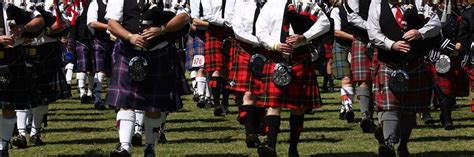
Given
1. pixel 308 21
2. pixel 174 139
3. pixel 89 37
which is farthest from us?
pixel 89 37

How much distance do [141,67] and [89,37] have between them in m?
7.04

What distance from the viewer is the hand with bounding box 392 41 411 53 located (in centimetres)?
891

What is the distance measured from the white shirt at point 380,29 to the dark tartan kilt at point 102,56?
601 cm

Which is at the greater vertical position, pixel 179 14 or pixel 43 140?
pixel 179 14

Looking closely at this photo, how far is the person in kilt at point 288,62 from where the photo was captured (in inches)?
368

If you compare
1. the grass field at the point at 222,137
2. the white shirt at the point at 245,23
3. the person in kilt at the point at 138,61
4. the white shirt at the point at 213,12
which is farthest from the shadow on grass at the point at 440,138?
the person in kilt at the point at 138,61

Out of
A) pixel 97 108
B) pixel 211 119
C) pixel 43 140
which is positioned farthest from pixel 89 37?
pixel 43 140

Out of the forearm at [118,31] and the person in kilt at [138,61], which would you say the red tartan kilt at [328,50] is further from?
the forearm at [118,31]

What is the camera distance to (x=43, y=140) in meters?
11.5

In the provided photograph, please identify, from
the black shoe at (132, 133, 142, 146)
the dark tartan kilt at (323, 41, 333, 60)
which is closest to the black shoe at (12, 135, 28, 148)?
the black shoe at (132, 133, 142, 146)

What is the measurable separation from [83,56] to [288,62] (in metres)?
7.07

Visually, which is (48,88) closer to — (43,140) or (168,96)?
(43,140)

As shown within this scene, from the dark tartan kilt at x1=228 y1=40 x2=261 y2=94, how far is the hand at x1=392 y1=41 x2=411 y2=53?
172cm

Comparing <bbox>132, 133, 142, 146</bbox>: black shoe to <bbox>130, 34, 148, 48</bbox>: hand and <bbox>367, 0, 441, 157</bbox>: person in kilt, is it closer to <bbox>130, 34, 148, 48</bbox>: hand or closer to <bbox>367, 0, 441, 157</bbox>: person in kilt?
<bbox>130, 34, 148, 48</bbox>: hand
